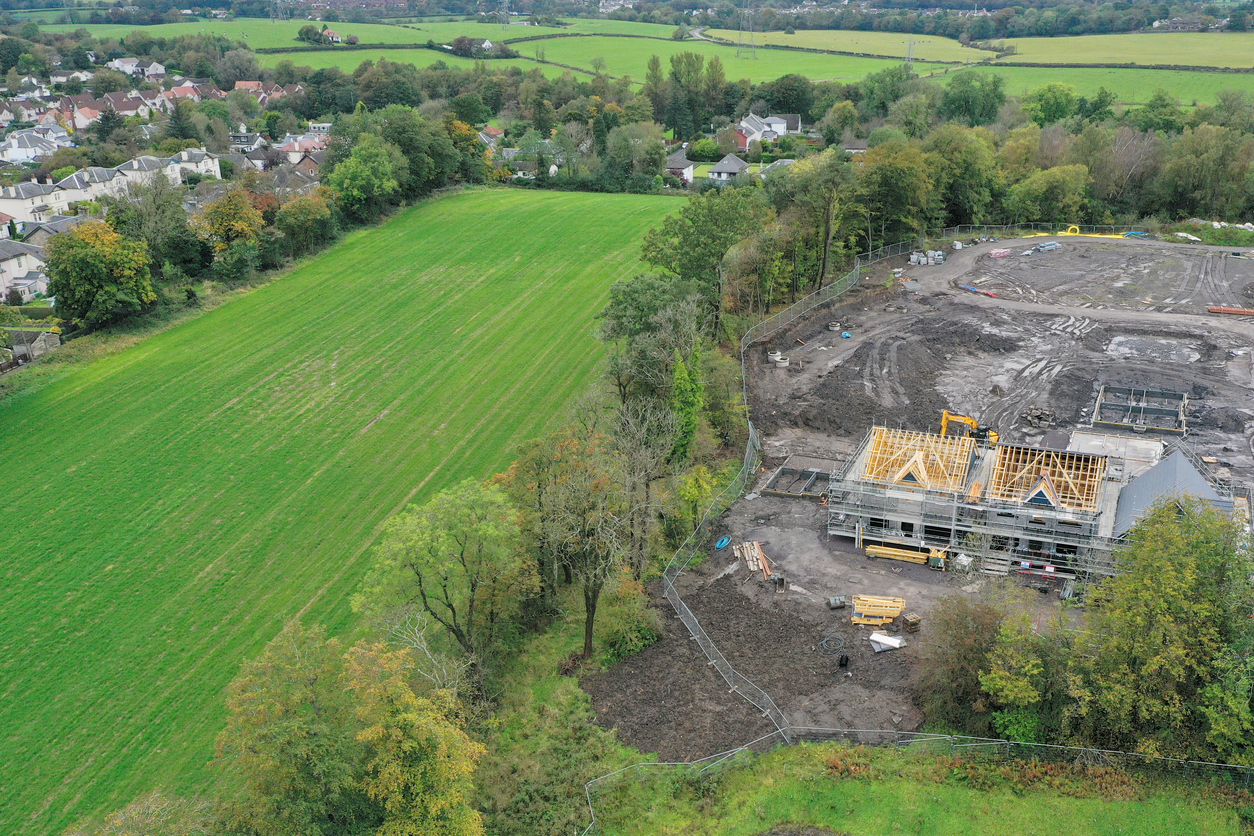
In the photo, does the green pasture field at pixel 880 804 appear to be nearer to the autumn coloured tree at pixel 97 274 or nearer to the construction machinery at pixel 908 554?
the construction machinery at pixel 908 554

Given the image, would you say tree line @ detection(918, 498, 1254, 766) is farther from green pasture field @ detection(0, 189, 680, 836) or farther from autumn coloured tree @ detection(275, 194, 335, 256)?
autumn coloured tree @ detection(275, 194, 335, 256)

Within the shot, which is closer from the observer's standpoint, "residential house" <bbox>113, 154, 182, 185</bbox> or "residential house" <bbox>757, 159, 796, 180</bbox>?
"residential house" <bbox>757, 159, 796, 180</bbox>

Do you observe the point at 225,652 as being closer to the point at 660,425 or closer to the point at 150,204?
the point at 660,425

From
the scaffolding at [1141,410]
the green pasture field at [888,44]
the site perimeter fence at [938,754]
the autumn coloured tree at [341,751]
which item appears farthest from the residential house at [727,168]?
the autumn coloured tree at [341,751]

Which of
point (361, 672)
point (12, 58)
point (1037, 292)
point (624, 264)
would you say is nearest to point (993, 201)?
point (1037, 292)

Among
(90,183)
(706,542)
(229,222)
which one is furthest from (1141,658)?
(90,183)

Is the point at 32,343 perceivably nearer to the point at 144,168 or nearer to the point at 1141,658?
the point at 144,168

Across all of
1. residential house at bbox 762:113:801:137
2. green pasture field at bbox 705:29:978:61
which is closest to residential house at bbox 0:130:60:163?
residential house at bbox 762:113:801:137
